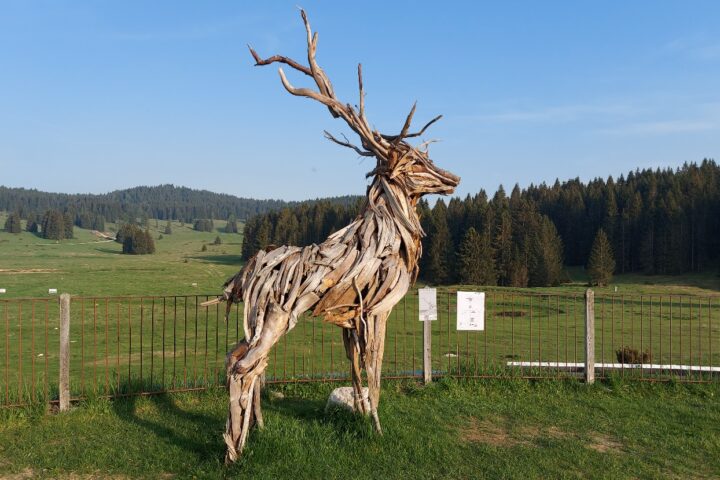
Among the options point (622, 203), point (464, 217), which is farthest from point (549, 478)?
point (622, 203)

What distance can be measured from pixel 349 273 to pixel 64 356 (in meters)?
Result: 4.81

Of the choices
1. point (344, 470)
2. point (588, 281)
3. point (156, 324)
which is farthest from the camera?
point (588, 281)

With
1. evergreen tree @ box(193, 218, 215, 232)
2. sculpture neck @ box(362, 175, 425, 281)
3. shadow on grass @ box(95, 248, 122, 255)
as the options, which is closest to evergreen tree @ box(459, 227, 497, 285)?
sculpture neck @ box(362, 175, 425, 281)

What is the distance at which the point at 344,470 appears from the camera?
19.9 ft

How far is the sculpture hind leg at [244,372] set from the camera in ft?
19.5

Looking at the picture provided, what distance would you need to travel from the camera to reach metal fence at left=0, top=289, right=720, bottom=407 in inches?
363

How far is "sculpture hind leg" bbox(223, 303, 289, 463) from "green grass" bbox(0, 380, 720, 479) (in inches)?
8.4

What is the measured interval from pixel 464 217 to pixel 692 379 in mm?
57886

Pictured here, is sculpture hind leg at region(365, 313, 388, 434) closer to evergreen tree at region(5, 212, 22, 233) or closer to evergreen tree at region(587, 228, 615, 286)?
evergreen tree at region(587, 228, 615, 286)

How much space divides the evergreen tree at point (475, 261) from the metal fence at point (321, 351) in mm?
22967

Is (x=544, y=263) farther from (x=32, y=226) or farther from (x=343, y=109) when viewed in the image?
(x=32, y=226)

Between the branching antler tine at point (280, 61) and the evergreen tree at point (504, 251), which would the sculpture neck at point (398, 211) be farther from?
the evergreen tree at point (504, 251)

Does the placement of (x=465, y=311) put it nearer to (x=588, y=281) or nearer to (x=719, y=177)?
(x=588, y=281)

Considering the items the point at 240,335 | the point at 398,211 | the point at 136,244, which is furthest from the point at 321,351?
the point at 136,244
